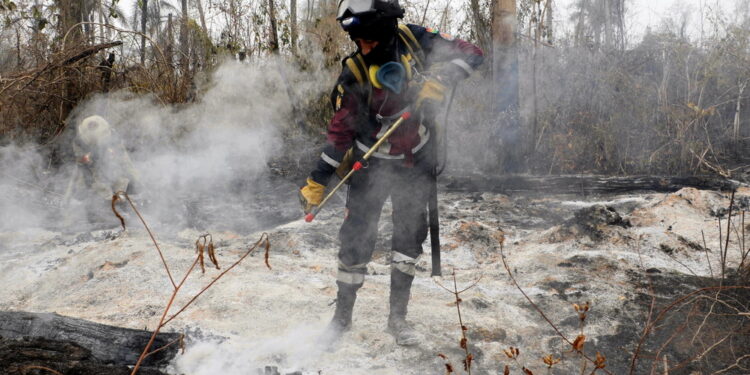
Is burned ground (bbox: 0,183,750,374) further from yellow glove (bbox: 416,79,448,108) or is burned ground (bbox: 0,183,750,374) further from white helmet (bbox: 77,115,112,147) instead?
white helmet (bbox: 77,115,112,147)

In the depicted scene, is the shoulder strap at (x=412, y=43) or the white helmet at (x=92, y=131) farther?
the white helmet at (x=92, y=131)

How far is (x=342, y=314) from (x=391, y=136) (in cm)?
114

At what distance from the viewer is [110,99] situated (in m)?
7.81

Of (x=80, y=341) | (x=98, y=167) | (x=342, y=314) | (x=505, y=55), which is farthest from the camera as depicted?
(x=505, y=55)

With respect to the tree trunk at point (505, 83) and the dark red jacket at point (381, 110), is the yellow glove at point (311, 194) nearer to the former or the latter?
the dark red jacket at point (381, 110)

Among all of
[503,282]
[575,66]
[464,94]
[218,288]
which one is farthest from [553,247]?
[575,66]

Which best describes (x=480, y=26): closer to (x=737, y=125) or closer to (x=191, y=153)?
(x=737, y=125)

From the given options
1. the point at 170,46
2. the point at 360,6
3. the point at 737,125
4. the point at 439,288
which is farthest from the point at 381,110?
the point at 737,125

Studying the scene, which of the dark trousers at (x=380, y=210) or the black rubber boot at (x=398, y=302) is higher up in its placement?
the dark trousers at (x=380, y=210)

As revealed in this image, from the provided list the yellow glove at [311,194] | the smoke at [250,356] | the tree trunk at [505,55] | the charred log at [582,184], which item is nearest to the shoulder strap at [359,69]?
the yellow glove at [311,194]

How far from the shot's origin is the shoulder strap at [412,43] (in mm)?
2777

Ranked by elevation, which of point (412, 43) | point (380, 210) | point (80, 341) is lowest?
point (80, 341)

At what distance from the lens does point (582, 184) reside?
7.04 metres

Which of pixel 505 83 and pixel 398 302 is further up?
pixel 505 83
